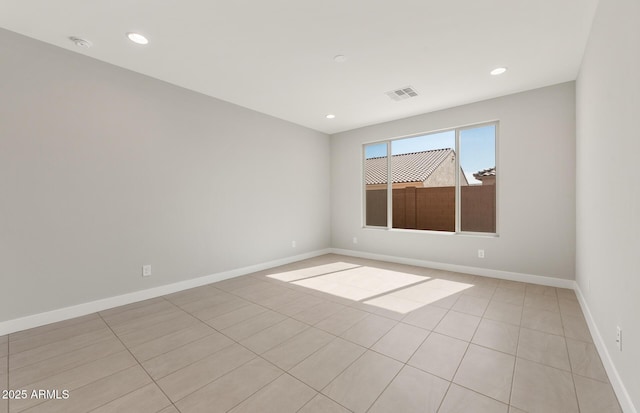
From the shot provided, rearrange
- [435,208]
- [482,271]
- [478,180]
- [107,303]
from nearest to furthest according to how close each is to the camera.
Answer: [107,303], [482,271], [478,180], [435,208]

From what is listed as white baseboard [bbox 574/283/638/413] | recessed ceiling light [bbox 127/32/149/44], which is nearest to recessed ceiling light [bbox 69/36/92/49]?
recessed ceiling light [bbox 127/32/149/44]

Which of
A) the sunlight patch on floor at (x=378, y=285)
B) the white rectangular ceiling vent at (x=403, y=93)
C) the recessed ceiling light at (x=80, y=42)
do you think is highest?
the white rectangular ceiling vent at (x=403, y=93)

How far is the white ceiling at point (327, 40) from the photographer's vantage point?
2.08 metres

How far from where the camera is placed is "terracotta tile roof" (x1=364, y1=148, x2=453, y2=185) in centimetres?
480

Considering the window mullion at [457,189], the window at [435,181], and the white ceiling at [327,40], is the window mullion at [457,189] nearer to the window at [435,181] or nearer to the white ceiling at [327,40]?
the window at [435,181]

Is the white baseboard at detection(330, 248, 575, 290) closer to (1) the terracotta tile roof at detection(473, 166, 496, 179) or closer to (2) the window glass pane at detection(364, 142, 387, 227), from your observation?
(2) the window glass pane at detection(364, 142, 387, 227)

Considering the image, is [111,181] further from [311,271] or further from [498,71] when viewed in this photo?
[498,71]

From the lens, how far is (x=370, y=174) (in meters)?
5.50

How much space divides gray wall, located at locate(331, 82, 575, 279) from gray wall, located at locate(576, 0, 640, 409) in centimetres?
92

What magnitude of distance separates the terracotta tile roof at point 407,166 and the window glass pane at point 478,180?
35 cm

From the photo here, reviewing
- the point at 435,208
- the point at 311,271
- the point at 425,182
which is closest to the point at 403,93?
the point at 425,182

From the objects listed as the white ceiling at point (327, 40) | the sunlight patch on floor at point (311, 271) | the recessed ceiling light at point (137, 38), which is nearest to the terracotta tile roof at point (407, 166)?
the white ceiling at point (327, 40)

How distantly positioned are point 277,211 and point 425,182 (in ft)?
9.55

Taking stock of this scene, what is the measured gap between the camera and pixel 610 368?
168cm
